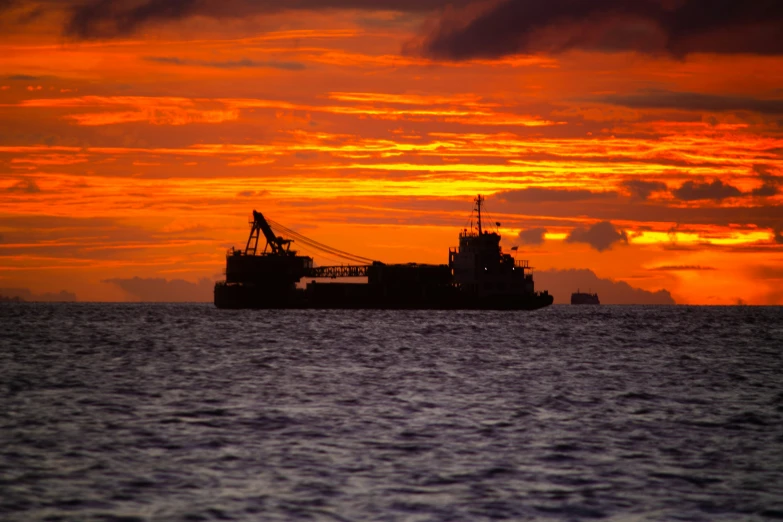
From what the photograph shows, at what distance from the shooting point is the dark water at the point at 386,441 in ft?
66.5

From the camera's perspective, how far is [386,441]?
2795 cm

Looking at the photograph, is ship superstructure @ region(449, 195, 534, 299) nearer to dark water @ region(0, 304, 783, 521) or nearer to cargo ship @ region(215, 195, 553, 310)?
cargo ship @ region(215, 195, 553, 310)

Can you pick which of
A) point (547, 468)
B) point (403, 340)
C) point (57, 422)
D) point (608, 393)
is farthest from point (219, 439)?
point (403, 340)

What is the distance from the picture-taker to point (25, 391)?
41719mm

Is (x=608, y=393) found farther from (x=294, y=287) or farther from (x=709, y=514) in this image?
(x=294, y=287)

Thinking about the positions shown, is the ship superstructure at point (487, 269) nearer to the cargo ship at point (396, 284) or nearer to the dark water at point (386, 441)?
the cargo ship at point (396, 284)

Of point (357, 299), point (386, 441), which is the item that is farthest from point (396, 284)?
point (386, 441)

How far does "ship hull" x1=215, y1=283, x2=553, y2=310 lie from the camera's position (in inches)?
7495

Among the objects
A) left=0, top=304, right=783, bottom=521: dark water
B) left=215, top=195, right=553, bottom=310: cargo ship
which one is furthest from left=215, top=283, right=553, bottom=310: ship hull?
left=0, top=304, right=783, bottom=521: dark water

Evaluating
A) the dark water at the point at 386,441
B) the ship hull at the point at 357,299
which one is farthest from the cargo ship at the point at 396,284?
the dark water at the point at 386,441

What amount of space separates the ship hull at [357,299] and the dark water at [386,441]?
5166 inches

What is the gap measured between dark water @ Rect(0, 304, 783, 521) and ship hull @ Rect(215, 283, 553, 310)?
131208 mm

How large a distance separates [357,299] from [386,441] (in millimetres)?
169819

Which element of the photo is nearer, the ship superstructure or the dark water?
the dark water
